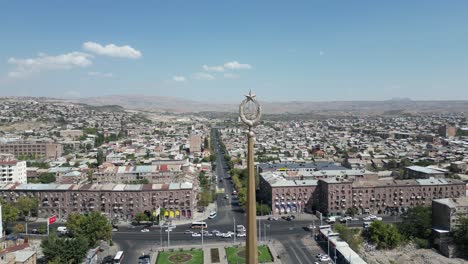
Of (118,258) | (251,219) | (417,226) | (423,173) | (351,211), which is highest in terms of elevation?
(251,219)

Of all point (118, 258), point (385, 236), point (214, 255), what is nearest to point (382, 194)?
point (385, 236)

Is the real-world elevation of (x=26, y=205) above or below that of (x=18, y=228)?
above

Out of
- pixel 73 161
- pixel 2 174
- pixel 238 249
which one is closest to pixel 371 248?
pixel 238 249

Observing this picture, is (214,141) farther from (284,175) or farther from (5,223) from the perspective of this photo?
(5,223)

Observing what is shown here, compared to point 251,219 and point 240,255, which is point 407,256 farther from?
point 251,219

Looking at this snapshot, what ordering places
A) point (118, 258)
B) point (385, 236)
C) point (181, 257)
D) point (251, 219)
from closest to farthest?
point (251, 219) < point (118, 258) < point (181, 257) < point (385, 236)

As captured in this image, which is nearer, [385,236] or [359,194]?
[385,236]
